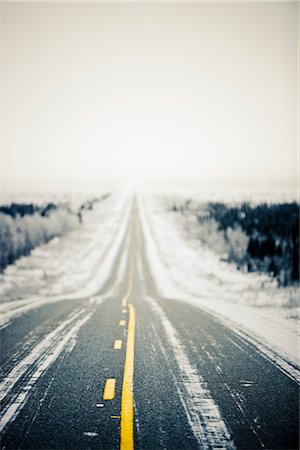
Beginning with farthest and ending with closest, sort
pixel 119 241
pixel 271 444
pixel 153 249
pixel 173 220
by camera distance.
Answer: pixel 173 220, pixel 119 241, pixel 153 249, pixel 271 444

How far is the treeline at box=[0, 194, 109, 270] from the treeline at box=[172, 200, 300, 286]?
12655 millimetres

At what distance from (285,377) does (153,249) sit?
1970cm

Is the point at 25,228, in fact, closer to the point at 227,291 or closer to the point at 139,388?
the point at 227,291

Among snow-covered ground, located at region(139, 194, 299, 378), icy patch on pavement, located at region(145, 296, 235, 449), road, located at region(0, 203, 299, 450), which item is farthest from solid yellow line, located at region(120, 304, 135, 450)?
snow-covered ground, located at region(139, 194, 299, 378)

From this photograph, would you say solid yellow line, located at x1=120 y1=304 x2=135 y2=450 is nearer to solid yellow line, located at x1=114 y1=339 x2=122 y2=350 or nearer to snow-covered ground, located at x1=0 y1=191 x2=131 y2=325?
solid yellow line, located at x1=114 y1=339 x2=122 y2=350

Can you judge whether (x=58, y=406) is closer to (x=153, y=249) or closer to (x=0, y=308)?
(x=0, y=308)

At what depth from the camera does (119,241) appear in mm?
27875

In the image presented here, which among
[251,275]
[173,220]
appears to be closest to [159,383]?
[251,275]

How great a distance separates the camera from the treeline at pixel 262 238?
18.0m

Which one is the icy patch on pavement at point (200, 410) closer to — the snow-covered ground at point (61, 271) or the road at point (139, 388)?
the road at point (139, 388)

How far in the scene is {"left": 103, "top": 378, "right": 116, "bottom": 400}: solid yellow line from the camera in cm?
481

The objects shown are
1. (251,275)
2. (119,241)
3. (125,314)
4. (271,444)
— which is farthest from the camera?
(119,241)

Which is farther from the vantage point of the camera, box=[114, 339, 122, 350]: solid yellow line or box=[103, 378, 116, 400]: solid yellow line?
box=[114, 339, 122, 350]: solid yellow line

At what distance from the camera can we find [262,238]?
23.9 metres
